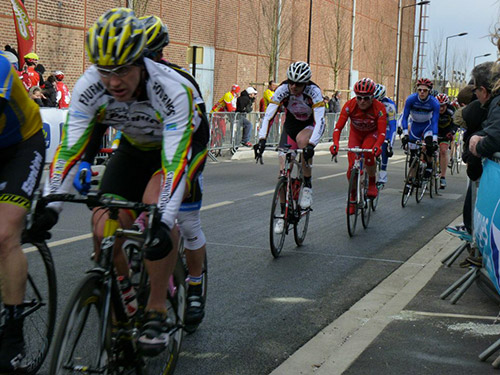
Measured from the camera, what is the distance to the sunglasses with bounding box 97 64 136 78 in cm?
381

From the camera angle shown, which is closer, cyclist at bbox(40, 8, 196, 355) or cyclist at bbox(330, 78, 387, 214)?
cyclist at bbox(40, 8, 196, 355)

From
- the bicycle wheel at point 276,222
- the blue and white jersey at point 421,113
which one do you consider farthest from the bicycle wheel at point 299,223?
the blue and white jersey at point 421,113

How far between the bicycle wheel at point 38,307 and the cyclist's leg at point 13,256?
15 cm

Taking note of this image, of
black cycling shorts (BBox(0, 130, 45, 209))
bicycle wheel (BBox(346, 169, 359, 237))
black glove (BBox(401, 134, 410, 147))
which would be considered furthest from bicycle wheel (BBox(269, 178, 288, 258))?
black glove (BBox(401, 134, 410, 147))

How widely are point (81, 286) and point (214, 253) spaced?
5.24 meters

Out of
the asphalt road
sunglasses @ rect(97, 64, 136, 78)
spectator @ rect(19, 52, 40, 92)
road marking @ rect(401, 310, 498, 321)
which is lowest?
the asphalt road

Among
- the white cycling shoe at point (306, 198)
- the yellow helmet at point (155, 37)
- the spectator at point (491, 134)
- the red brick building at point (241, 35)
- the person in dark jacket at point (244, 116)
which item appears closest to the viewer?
the yellow helmet at point (155, 37)

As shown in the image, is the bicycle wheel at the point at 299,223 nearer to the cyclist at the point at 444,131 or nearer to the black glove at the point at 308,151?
the black glove at the point at 308,151

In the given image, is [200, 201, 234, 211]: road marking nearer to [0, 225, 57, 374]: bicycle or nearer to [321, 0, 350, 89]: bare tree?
[0, 225, 57, 374]: bicycle

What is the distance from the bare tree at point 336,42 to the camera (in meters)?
51.0

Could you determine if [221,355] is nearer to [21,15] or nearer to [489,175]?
[489,175]

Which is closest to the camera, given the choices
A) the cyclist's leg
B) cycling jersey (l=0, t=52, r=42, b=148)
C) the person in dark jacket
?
the cyclist's leg

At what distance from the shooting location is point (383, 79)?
6725cm

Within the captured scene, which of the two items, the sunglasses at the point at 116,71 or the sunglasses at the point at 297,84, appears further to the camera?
the sunglasses at the point at 297,84
